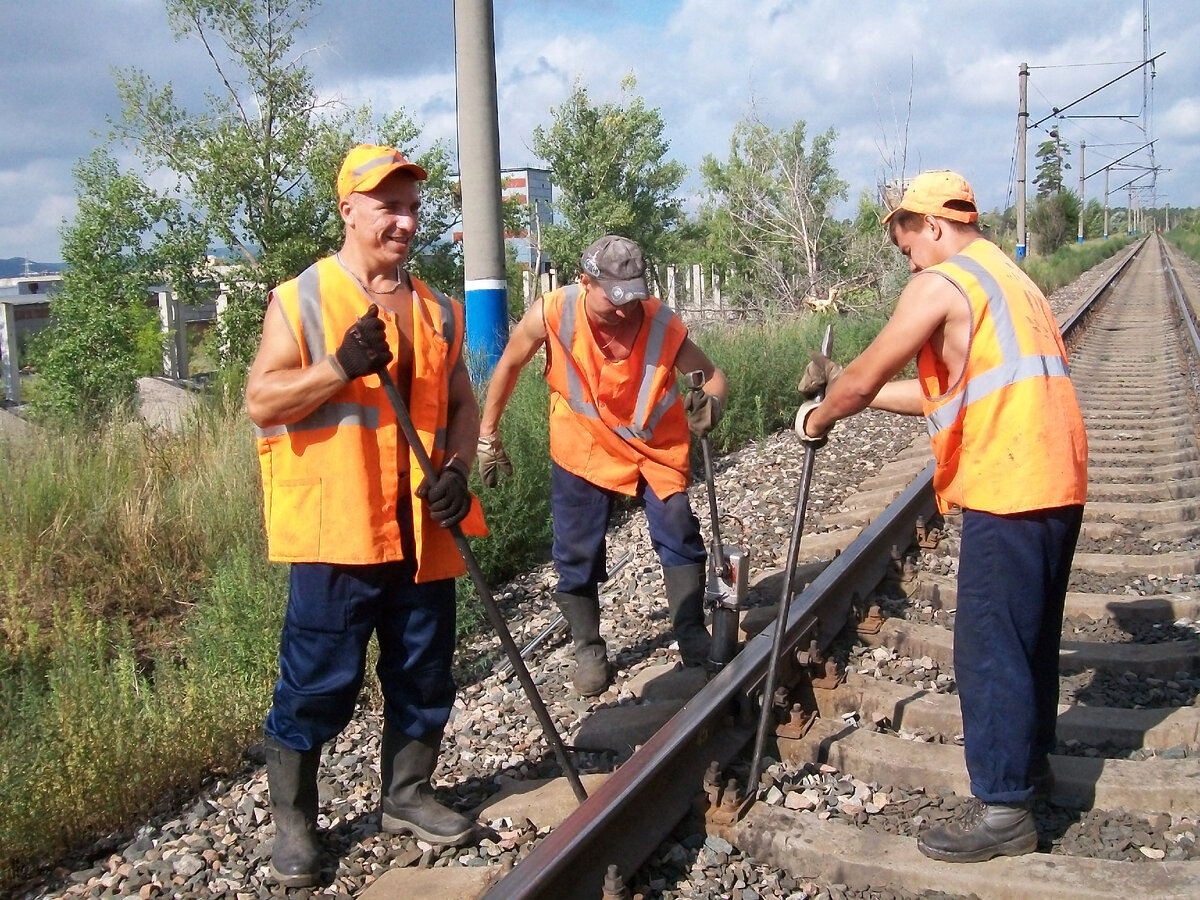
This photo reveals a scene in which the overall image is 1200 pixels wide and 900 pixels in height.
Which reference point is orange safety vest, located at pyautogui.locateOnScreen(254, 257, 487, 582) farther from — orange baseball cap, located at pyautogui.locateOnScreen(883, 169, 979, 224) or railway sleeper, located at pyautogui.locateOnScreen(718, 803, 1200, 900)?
orange baseball cap, located at pyautogui.locateOnScreen(883, 169, 979, 224)

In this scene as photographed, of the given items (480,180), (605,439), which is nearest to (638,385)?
(605,439)

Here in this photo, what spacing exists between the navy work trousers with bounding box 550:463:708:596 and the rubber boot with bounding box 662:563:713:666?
0.06 metres

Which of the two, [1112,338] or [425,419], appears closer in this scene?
[425,419]

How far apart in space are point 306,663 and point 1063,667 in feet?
9.56

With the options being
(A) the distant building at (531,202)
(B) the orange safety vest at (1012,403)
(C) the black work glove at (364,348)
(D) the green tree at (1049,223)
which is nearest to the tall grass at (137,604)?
(C) the black work glove at (364,348)

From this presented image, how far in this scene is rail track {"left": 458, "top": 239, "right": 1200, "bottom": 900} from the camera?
2.94m

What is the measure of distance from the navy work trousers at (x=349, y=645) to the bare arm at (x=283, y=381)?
438 mm

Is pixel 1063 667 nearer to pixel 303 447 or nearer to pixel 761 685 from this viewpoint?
pixel 761 685

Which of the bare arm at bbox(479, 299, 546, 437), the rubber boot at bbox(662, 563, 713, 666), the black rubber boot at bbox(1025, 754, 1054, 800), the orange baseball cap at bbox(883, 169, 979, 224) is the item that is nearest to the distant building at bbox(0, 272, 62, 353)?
the bare arm at bbox(479, 299, 546, 437)

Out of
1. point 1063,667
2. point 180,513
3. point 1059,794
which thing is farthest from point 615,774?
point 180,513

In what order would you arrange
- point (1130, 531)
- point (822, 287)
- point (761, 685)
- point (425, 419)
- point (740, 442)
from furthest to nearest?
point (822, 287) < point (740, 442) < point (1130, 531) < point (761, 685) < point (425, 419)

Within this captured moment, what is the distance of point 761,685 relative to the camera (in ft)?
12.7

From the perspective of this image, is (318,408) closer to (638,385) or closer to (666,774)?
(666,774)

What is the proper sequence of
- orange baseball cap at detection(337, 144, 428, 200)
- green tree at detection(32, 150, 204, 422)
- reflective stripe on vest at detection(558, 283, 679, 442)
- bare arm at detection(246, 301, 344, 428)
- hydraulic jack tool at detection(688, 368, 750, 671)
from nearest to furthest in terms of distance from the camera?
bare arm at detection(246, 301, 344, 428)
orange baseball cap at detection(337, 144, 428, 200)
hydraulic jack tool at detection(688, 368, 750, 671)
reflective stripe on vest at detection(558, 283, 679, 442)
green tree at detection(32, 150, 204, 422)
